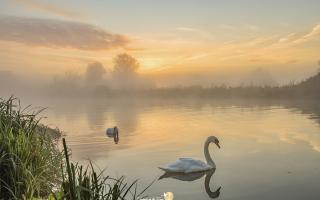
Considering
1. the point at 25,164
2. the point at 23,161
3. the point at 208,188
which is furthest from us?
the point at 208,188

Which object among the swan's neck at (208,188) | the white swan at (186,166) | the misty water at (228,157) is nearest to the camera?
the swan's neck at (208,188)

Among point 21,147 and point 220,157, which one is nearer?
point 21,147

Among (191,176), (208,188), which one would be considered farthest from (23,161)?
(191,176)

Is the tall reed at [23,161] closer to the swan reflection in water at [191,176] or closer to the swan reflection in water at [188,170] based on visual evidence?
the swan reflection in water at [191,176]

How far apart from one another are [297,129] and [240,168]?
14592 millimetres

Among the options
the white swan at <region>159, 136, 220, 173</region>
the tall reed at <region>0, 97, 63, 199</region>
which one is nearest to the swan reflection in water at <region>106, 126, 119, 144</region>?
the white swan at <region>159, 136, 220, 173</region>

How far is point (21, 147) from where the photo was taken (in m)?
7.45

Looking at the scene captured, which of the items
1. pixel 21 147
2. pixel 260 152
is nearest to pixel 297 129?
pixel 260 152

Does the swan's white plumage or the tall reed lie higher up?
the tall reed

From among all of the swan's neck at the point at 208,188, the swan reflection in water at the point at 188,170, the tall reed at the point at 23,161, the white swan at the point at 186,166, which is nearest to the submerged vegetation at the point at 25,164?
the tall reed at the point at 23,161

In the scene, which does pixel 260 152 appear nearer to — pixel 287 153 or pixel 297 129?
pixel 287 153

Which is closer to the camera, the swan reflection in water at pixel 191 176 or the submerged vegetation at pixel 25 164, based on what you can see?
the submerged vegetation at pixel 25 164

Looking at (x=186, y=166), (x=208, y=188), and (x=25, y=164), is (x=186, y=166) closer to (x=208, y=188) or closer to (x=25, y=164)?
(x=208, y=188)

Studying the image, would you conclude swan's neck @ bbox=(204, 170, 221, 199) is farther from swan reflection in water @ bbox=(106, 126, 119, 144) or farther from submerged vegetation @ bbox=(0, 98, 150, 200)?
swan reflection in water @ bbox=(106, 126, 119, 144)
